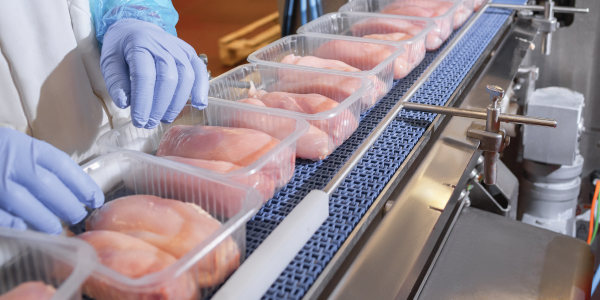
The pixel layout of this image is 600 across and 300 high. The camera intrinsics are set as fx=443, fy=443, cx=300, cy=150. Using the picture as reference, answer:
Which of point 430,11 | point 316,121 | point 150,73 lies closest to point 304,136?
point 316,121

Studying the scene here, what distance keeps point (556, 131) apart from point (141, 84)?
231cm

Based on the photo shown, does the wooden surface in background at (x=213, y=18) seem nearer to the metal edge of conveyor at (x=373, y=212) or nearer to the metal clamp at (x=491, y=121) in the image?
the metal edge of conveyor at (x=373, y=212)

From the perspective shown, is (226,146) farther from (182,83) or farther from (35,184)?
(35,184)

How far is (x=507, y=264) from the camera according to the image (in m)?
1.30

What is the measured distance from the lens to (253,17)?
21.7 feet

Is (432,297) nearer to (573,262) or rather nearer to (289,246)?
(573,262)

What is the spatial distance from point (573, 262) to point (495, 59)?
37.0 inches

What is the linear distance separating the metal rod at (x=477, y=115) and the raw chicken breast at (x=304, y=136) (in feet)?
1.09

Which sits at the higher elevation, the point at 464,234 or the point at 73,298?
the point at 73,298

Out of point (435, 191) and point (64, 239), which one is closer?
point (64, 239)

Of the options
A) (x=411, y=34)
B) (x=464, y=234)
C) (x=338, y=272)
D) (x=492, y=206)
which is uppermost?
(x=411, y=34)

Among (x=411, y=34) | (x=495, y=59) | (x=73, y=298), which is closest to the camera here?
(x=73, y=298)

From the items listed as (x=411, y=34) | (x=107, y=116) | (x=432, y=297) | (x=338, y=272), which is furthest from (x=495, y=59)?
(x=107, y=116)

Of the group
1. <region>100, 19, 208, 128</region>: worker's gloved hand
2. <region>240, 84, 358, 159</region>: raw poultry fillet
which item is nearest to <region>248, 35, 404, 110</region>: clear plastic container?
<region>240, 84, 358, 159</region>: raw poultry fillet
